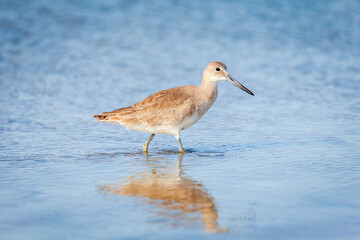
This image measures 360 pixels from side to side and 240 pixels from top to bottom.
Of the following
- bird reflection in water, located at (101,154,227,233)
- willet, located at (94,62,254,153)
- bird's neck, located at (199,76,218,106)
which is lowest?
bird reflection in water, located at (101,154,227,233)

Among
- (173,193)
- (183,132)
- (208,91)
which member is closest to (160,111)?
(208,91)

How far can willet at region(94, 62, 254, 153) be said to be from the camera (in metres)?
7.54

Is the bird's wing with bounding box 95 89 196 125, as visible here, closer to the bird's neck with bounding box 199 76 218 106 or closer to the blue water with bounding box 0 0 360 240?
the bird's neck with bounding box 199 76 218 106

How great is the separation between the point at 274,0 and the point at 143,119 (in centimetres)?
1193

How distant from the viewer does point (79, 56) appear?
13.3 meters

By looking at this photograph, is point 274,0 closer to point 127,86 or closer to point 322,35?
point 322,35

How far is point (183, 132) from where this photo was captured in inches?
338

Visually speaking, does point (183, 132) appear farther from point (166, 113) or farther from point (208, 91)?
point (166, 113)

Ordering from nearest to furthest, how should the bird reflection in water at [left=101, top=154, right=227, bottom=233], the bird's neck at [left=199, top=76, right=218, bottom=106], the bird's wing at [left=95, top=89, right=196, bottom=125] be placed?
1. the bird reflection in water at [left=101, top=154, right=227, bottom=233]
2. the bird's wing at [left=95, top=89, right=196, bottom=125]
3. the bird's neck at [left=199, top=76, right=218, bottom=106]

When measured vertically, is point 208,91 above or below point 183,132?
above

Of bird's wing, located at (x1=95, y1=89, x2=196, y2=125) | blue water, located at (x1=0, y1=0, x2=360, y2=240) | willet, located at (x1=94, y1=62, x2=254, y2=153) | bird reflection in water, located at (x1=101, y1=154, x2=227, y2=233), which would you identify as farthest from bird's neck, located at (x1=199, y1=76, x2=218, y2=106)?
bird reflection in water, located at (x1=101, y1=154, x2=227, y2=233)

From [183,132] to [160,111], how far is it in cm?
107

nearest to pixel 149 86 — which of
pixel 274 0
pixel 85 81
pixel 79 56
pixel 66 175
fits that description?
pixel 85 81

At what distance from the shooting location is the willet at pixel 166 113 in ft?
24.7
